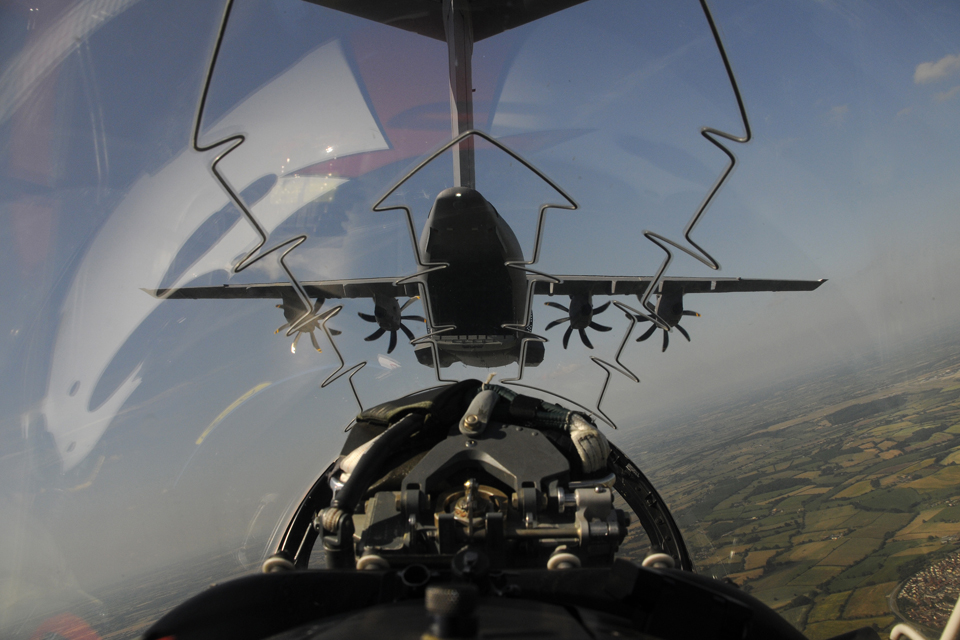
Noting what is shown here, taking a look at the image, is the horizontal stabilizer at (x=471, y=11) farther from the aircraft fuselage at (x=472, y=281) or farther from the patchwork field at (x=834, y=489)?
the patchwork field at (x=834, y=489)

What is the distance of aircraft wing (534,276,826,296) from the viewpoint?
10719 mm

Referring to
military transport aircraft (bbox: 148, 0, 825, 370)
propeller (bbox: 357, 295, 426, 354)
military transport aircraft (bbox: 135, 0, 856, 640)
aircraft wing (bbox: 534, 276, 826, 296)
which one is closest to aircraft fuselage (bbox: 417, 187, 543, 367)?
military transport aircraft (bbox: 148, 0, 825, 370)

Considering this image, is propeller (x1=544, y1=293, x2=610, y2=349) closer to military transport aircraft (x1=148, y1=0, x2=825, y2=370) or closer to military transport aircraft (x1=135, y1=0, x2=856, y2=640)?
military transport aircraft (x1=148, y1=0, x2=825, y2=370)

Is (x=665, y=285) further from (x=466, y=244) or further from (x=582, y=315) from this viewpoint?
(x=466, y=244)

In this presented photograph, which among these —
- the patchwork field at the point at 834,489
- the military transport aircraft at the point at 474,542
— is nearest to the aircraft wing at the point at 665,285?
the patchwork field at the point at 834,489

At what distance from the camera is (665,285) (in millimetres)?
10578

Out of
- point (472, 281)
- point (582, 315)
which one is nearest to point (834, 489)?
point (582, 315)

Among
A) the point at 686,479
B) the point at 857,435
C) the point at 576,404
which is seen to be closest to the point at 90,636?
the point at 576,404

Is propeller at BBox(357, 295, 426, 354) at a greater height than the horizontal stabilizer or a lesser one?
lesser

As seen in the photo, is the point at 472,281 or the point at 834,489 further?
the point at 834,489

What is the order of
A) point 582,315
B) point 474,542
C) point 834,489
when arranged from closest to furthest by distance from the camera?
point 474,542 < point 582,315 < point 834,489

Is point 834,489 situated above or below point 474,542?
below

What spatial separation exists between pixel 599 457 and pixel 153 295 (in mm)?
3265

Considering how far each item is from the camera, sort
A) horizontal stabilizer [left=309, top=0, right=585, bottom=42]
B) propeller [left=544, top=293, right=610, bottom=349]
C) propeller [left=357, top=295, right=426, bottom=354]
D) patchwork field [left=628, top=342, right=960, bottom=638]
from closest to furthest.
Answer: horizontal stabilizer [left=309, top=0, right=585, bottom=42]
patchwork field [left=628, top=342, right=960, bottom=638]
propeller [left=357, top=295, right=426, bottom=354]
propeller [left=544, top=293, right=610, bottom=349]
